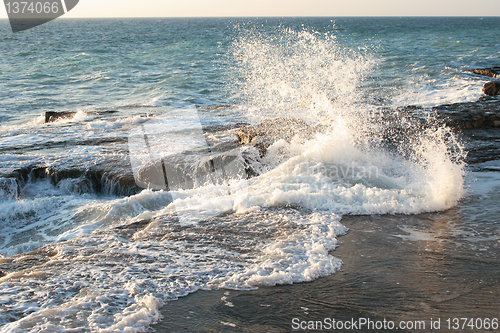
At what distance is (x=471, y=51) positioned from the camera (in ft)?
86.3

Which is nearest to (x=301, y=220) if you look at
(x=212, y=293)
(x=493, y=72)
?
(x=212, y=293)

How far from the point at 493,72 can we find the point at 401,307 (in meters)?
17.2

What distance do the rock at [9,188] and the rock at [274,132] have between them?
4.11m

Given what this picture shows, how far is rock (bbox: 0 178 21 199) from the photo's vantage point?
614cm

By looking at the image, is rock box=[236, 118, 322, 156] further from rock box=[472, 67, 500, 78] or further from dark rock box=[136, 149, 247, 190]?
rock box=[472, 67, 500, 78]

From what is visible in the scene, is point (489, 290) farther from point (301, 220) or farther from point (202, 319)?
point (202, 319)

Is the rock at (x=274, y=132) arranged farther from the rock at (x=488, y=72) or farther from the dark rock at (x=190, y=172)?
the rock at (x=488, y=72)

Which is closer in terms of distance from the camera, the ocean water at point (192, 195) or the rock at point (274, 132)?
the ocean water at point (192, 195)

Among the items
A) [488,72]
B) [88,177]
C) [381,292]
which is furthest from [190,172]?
[488,72]

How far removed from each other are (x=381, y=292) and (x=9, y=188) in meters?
5.98

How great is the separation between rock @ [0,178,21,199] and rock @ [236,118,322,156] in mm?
4111

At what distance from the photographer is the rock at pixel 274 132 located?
735 centimetres

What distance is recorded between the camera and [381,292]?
3.32m

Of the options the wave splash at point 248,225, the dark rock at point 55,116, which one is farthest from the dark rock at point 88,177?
the dark rock at point 55,116
